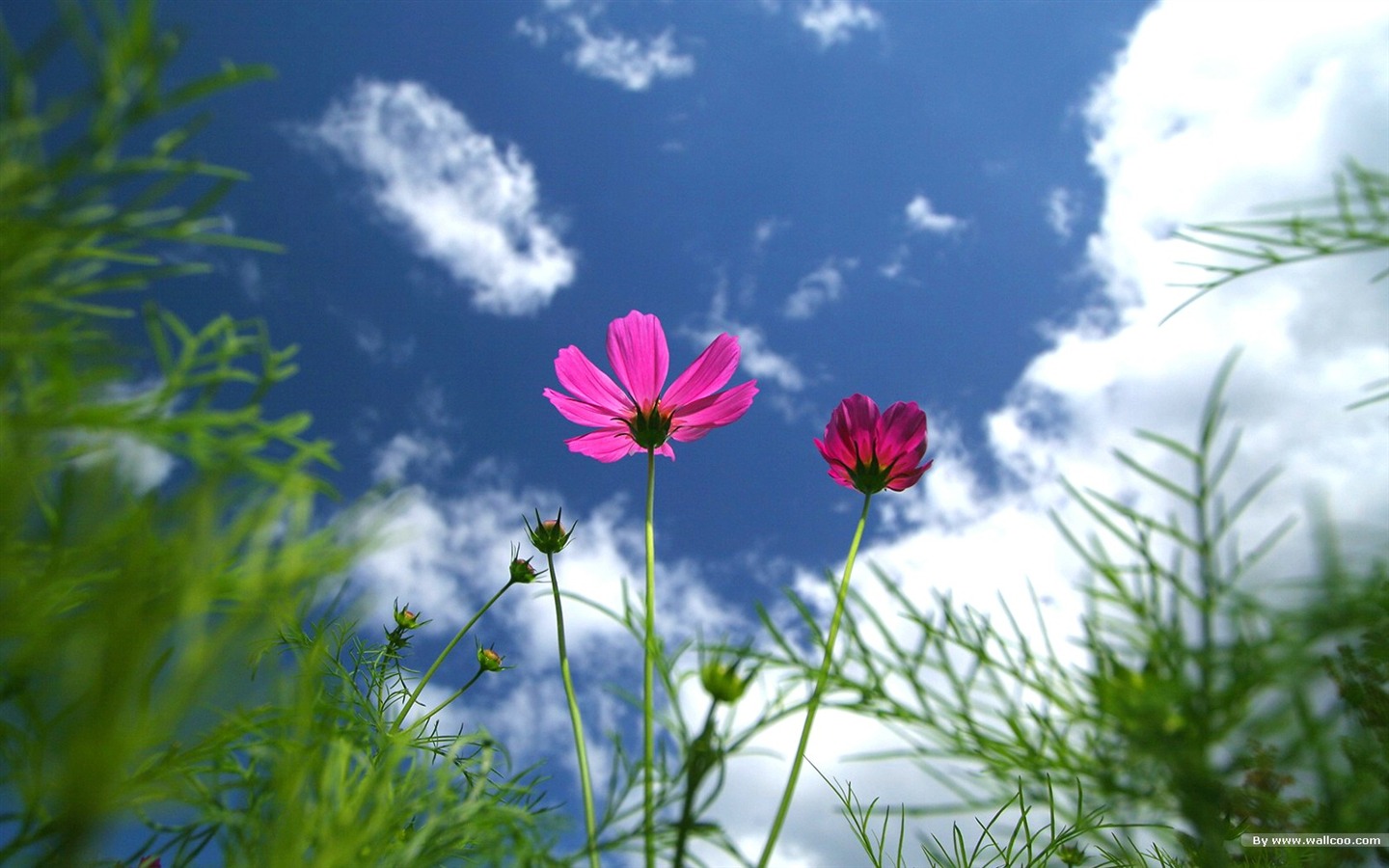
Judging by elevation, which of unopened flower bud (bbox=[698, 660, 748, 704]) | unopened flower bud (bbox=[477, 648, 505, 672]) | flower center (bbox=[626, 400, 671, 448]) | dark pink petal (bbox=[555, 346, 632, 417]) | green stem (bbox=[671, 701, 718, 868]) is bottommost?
green stem (bbox=[671, 701, 718, 868])

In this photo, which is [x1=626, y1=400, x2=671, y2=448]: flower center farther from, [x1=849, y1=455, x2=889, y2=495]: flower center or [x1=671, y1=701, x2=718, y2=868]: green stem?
[x1=671, y1=701, x2=718, y2=868]: green stem

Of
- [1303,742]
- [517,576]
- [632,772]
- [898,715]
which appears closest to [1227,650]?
[1303,742]

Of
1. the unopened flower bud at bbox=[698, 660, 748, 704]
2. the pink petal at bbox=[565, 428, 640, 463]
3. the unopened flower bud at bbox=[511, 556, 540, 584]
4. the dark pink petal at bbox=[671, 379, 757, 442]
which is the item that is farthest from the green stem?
the unopened flower bud at bbox=[511, 556, 540, 584]

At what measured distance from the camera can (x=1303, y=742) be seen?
13.6 inches

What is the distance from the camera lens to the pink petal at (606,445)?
906mm

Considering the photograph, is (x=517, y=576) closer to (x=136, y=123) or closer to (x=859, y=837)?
(x=859, y=837)

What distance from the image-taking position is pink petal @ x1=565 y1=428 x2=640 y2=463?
91cm

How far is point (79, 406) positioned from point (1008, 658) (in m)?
0.47

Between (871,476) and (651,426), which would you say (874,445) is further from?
(651,426)

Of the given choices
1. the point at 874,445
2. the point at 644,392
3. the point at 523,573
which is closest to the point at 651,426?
the point at 644,392

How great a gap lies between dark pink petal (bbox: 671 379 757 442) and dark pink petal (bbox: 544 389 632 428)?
61 millimetres

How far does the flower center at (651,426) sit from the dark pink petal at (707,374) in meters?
0.01

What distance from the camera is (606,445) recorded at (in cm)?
91

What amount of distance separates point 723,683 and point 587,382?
19.2 inches
